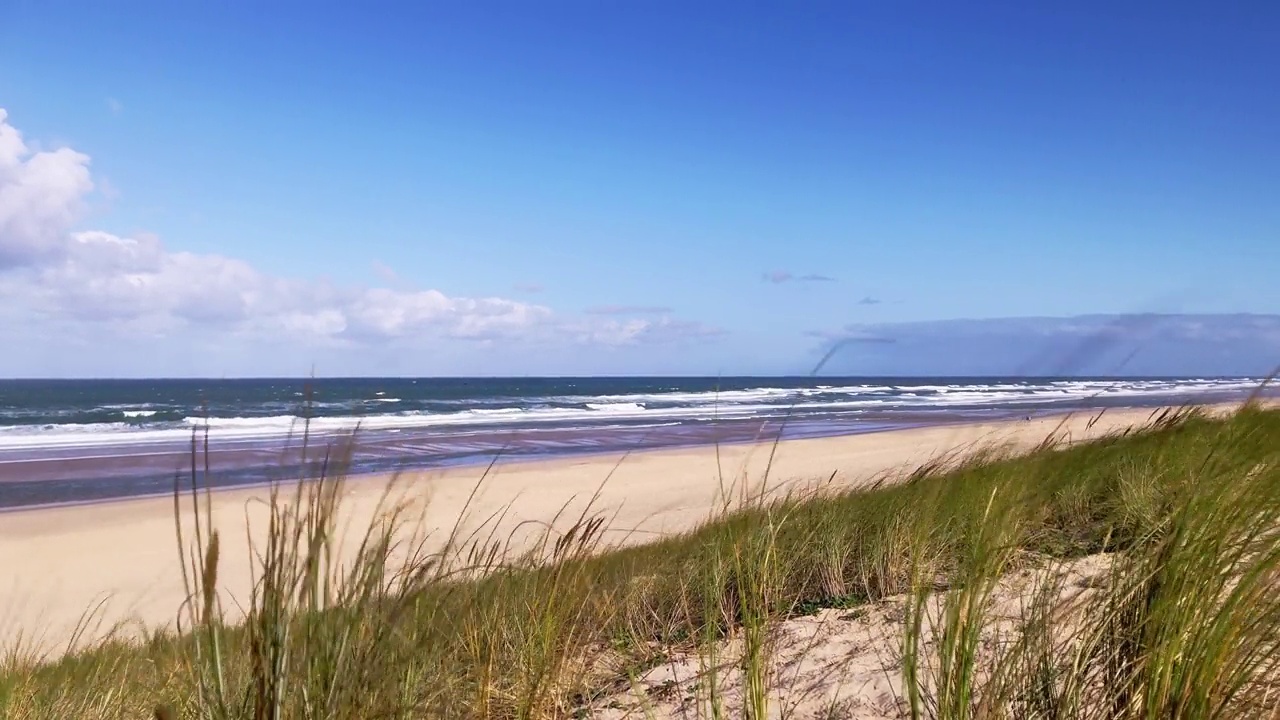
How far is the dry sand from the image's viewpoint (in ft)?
26.6

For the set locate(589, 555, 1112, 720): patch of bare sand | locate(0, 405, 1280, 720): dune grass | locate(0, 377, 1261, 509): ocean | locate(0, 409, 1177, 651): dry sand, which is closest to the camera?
locate(0, 405, 1280, 720): dune grass

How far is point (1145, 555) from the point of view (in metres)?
2.51

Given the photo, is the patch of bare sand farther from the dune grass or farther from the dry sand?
the dry sand

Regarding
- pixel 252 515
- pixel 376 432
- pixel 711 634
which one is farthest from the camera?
pixel 376 432

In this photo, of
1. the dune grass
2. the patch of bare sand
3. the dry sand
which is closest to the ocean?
the dry sand

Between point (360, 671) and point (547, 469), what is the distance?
54.3ft

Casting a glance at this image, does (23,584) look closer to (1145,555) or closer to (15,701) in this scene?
(15,701)

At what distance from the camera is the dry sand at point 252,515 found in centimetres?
812

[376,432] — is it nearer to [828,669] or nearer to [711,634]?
[828,669]

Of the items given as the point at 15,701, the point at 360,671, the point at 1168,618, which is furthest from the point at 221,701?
the point at 1168,618

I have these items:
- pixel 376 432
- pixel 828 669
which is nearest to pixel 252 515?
pixel 828 669

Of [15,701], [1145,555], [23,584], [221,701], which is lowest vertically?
[23,584]

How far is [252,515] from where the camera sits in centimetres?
1363

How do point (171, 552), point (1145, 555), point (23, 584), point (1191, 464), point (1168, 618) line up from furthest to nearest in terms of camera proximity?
1. point (171, 552)
2. point (23, 584)
3. point (1191, 464)
4. point (1145, 555)
5. point (1168, 618)
